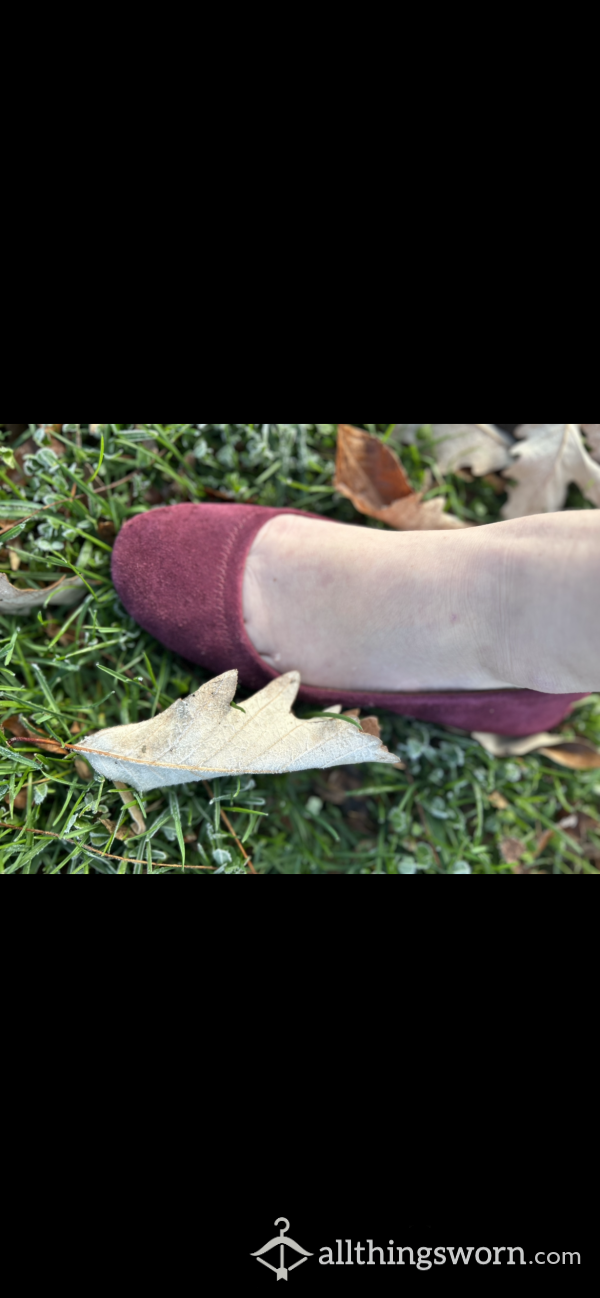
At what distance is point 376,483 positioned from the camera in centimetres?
169

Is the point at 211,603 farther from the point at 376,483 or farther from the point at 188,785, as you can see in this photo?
the point at 376,483

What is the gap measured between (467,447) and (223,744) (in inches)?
38.7

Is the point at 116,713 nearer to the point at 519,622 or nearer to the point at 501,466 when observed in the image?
the point at 519,622

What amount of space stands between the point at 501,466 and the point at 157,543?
90cm

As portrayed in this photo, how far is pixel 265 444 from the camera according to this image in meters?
1.61

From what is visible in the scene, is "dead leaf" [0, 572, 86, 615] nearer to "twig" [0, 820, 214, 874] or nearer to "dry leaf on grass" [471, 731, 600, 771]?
"twig" [0, 820, 214, 874]

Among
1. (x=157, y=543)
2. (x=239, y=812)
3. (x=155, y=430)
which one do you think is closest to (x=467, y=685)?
(x=239, y=812)

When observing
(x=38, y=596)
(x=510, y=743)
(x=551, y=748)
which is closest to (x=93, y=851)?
(x=38, y=596)

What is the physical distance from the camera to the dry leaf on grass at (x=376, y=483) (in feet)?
5.43

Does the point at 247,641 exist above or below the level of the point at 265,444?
below

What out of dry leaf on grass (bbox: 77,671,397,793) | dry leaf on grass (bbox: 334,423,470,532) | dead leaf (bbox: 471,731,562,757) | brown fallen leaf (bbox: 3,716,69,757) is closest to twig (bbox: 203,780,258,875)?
dry leaf on grass (bbox: 77,671,397,793)

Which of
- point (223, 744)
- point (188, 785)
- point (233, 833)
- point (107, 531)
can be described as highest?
point (107, 531)

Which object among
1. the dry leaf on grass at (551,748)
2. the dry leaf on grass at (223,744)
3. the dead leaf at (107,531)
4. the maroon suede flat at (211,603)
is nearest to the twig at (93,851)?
the dry leaf on grass at (223,744)
